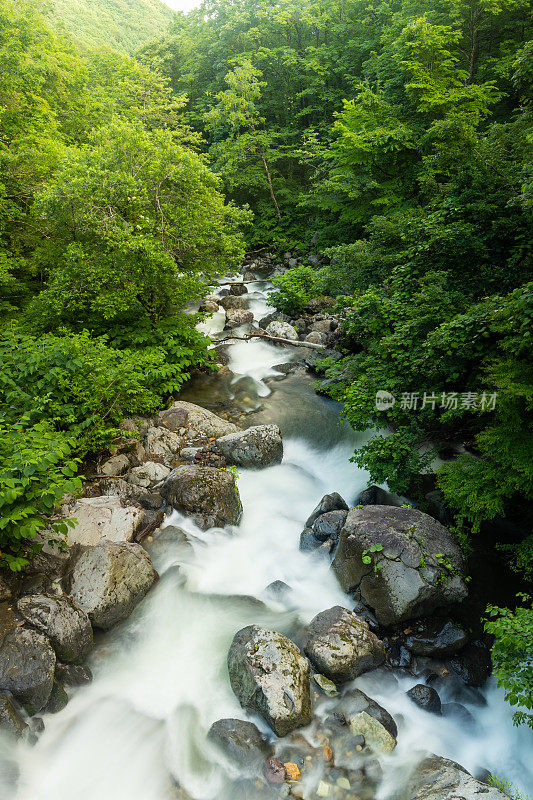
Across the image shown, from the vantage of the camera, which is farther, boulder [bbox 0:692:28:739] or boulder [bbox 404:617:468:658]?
boulder [bbox 404:617:468:658]

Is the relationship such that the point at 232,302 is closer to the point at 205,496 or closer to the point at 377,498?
the point at 205,496

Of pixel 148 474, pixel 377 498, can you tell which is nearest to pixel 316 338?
pixel 377 498

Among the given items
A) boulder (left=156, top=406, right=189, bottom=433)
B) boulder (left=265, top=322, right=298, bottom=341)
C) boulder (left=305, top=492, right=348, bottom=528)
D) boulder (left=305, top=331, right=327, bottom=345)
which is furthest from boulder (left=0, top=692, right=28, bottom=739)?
boulder (left=265, top=322, right=298, bottom=341)

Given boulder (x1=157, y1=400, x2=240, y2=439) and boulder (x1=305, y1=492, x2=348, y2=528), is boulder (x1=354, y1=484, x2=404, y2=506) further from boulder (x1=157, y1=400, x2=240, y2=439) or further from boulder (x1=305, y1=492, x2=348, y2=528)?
boulder (x1=157, y1=400, x2=240, y2=439)

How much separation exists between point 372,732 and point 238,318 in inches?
499

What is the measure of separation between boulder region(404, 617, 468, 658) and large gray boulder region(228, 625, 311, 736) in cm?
Result: 144

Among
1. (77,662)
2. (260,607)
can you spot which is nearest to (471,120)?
(260,607)

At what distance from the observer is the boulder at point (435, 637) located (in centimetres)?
497

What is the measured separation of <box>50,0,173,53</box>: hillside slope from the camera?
3836 cm

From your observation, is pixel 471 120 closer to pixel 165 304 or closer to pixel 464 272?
pixel 464 272

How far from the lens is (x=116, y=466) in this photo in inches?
280

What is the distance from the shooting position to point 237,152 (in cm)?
1878

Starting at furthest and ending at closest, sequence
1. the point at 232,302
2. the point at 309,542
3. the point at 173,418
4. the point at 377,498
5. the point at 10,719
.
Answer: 1. the point at 232,302
2. the point at 173,418
3. the point at 377,498
4. the point at 309,542
5. the point at 10,719

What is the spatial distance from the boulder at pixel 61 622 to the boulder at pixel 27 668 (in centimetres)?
14
